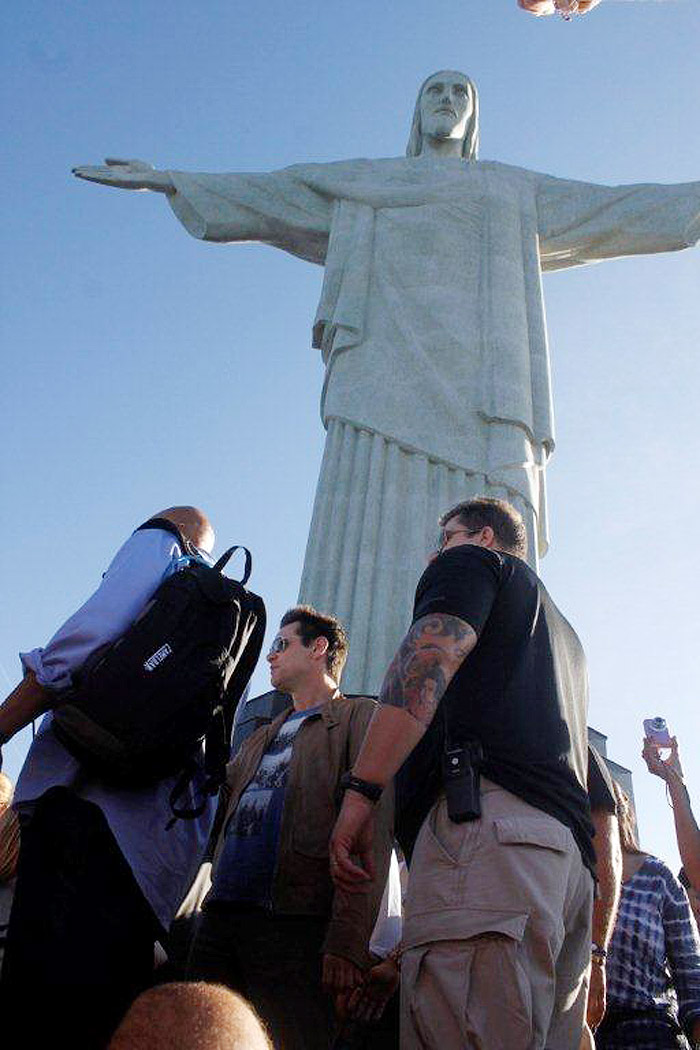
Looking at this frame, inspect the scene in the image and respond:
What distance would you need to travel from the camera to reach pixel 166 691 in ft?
9.25

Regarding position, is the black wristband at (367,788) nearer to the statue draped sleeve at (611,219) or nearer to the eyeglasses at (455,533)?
the eyeglasses at (455,533)

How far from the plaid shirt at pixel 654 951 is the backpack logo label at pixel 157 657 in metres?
1.96

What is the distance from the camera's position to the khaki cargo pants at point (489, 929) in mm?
2316

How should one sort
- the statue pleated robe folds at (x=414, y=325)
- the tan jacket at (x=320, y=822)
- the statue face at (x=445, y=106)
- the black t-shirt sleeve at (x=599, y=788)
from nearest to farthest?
the tan jacket at (x=320, y=822) < the black t-shirt sleeve at (x=599, y=788) < the statue pleated robe folds at (x=414, y=325) < the statue face at (x=445, y=106)

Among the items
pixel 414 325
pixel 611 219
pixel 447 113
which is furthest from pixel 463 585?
pixel 447 113

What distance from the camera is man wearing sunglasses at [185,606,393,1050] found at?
297cm

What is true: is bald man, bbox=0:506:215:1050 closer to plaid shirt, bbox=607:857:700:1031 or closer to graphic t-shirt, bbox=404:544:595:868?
graphic t-shirt, bbox=404:544:595:868

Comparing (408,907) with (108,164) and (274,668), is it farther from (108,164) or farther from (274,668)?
(108,164)

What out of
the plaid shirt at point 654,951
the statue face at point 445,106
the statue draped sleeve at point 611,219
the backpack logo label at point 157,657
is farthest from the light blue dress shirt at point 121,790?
the statue face at point 445,106

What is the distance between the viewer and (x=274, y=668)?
13.3ft

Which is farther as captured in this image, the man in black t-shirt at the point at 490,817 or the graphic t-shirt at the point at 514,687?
the graphic t-shirt at the point at 514,687

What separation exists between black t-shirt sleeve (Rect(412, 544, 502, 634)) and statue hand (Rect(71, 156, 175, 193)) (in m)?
7.67

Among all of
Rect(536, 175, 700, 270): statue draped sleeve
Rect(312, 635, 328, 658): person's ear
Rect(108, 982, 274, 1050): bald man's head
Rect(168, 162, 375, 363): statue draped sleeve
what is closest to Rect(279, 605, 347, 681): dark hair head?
Rect(312, 635, 328, 658): person's ear

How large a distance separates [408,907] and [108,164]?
8.57m
